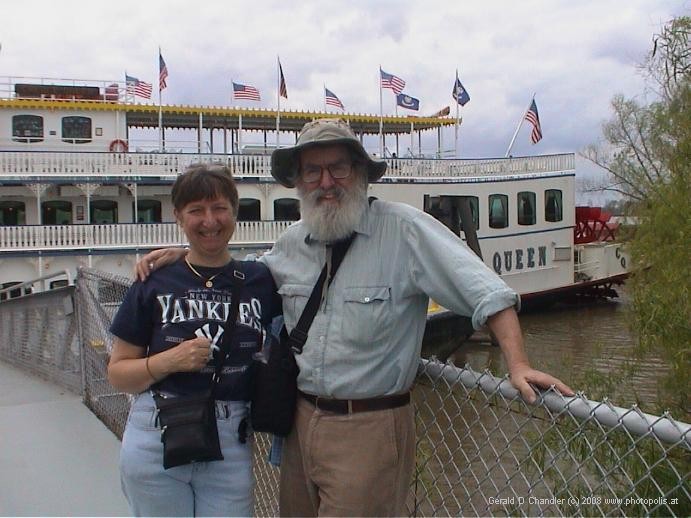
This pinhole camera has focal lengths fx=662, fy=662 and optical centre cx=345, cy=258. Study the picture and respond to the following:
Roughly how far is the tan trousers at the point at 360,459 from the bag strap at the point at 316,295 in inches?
8.6

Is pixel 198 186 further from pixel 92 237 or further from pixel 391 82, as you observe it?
pixel 391 82

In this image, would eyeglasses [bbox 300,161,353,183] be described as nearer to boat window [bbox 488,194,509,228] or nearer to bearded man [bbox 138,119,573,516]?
bearded man [bbox 138,119,573,516]

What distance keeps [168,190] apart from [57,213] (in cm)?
279

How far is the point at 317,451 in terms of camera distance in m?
2.08

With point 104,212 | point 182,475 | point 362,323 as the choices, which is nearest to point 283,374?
point 362,323

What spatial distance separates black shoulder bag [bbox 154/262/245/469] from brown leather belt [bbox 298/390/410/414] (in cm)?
36

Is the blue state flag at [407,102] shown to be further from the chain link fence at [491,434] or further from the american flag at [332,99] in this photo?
the chain link fence at [491,434]

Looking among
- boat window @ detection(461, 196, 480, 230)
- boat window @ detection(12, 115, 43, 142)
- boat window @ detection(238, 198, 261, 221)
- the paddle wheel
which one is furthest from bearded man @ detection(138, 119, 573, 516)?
the paddle wheel

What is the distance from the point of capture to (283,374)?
2.17 metres

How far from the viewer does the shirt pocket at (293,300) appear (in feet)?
7.10

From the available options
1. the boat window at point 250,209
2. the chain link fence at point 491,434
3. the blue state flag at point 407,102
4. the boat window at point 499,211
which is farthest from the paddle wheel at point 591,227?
the chain link fence at point 491,434

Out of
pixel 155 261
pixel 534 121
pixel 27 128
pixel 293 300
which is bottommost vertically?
pixel 293 300

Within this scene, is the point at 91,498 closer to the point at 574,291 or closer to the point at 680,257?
the point at 680,257

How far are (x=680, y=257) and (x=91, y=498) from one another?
16.5 feet
